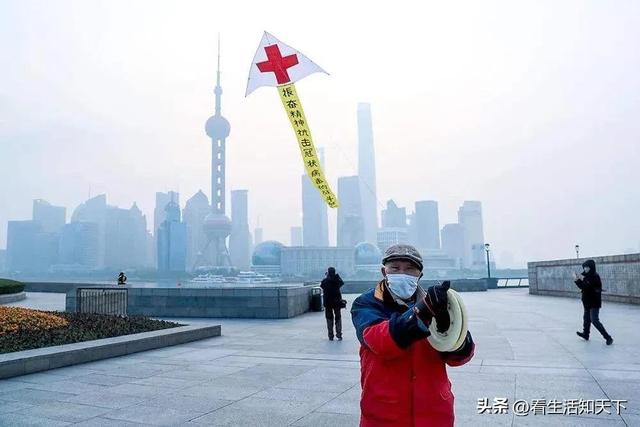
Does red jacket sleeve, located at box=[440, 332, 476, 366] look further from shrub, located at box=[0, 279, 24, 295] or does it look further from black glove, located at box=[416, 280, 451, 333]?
shrub, located at box=[0, 279, 24, 295]

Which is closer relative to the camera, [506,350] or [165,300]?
[506,350]

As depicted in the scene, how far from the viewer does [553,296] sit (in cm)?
2773

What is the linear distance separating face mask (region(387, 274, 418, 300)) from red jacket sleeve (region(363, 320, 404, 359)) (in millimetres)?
212

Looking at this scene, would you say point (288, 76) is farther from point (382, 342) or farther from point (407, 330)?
point (407, 330)

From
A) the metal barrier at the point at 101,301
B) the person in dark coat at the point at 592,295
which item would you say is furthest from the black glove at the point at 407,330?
the metal barrier at the point at 101,301

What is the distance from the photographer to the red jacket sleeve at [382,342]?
7.70 ft

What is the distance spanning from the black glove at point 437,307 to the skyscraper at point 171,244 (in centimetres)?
19019

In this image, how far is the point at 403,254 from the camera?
2693 mm

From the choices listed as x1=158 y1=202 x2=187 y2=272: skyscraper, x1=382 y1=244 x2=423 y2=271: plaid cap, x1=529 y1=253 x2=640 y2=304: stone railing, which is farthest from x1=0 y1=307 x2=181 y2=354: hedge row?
x1=158 y1=202 x2=187 y2=272: skyscraper

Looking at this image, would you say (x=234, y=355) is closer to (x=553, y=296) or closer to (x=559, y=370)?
(x=559, y=370)

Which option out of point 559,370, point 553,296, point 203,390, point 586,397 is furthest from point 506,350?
point 553,296

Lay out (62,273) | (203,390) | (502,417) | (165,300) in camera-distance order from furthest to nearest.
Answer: (62,273) < (165,300) < (203,390) < (502,417)

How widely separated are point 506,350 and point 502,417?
4.64 metres

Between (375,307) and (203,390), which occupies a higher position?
(375,307)
